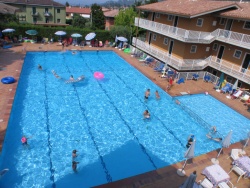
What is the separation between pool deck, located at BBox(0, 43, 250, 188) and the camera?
9672 mm

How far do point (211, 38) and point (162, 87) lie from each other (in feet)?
25.2

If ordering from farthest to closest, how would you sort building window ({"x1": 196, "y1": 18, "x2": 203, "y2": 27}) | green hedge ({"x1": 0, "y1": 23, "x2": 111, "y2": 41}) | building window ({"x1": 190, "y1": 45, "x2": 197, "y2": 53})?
green hedge ({"x1": 0, "y1": 23, "x2": 111, "y2": 41}) → building window ({"x1": 190, "y1": 45, "x2": 197, "y2": 53}) → building window ({"x1": 196, "y1": 18, "x2": 203, "y2": 27})

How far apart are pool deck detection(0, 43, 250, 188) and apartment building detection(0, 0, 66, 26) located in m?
29.3

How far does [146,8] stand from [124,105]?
16.7 m

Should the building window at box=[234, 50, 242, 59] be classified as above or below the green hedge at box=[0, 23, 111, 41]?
above

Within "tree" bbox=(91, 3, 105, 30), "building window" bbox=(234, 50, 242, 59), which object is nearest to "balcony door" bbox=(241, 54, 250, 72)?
"building window" bbox=(234, 50, 242, 59)

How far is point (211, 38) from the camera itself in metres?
21.7

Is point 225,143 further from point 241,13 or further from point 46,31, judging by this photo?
point 46,31

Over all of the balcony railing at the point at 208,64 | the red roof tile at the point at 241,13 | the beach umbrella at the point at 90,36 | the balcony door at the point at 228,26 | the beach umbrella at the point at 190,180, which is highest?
the red roof tile at the point at 241,13

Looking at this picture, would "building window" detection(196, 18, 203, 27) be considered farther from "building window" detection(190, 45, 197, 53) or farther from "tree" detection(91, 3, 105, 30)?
"tree" detection(91, 3, 105, 30)

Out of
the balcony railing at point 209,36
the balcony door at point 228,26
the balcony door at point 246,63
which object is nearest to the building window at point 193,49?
the balcony railing at point 209,36

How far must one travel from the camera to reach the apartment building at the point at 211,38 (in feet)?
65.6

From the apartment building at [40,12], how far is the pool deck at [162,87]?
2934 centimetres

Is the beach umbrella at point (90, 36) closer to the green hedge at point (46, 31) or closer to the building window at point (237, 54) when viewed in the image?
the green hedge at point (46, 31)
